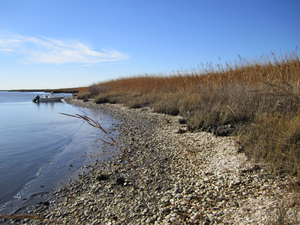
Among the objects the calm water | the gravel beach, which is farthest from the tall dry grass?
the calm water

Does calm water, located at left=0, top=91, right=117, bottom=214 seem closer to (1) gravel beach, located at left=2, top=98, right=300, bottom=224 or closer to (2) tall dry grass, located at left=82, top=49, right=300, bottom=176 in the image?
(1) gravel beach, located at left=2, top=98, right=300, bottom=224

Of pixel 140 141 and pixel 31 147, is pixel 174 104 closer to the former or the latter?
pixel 140 141

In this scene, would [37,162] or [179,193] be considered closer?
[179,193]

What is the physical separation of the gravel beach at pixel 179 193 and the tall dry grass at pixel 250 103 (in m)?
0.40

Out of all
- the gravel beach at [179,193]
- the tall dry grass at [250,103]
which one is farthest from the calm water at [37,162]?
the tall dry grass at [250,103]

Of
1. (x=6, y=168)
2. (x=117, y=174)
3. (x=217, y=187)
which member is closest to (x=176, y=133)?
(x=117, y=174)

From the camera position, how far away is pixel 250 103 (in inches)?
223

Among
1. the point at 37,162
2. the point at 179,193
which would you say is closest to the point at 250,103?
the point at 179,193

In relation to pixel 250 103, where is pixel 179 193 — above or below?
below

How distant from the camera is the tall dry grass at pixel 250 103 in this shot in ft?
10.5

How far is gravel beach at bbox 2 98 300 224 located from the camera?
Answer: 2.38 m

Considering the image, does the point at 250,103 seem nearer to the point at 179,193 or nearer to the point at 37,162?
the point at 179,193

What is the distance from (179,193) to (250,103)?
398 centimetres

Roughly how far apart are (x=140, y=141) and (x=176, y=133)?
1287 millimetres
